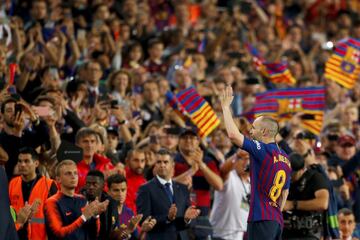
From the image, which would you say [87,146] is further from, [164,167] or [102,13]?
[102,13]

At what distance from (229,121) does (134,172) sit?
299 cm

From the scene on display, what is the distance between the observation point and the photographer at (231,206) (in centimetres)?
1431

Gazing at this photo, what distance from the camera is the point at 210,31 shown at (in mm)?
21906

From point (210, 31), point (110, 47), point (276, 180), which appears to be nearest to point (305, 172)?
point (276, 180)

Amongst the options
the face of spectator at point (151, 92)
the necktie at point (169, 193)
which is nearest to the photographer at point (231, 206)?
the necktie at point (169, 193)

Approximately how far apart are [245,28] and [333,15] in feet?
13.3

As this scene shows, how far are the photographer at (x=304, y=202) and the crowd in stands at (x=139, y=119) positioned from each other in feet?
2.47

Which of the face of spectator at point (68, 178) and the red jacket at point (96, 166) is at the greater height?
the red jacket at point (96, 166)

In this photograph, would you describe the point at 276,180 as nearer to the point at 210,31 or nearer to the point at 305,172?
the point at 305,172

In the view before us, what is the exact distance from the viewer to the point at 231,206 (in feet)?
47.0

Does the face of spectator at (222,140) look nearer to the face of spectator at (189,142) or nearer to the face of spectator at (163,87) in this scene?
the face of spectator at (189,142)

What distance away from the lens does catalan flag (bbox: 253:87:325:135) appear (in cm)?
1697

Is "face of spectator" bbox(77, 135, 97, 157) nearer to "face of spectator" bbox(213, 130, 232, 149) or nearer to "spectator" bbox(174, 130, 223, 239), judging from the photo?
"spectator" bbox(174, 130, 223, 239)

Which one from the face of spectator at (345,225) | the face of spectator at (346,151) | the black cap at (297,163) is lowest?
the face of spectator at (345,225)
